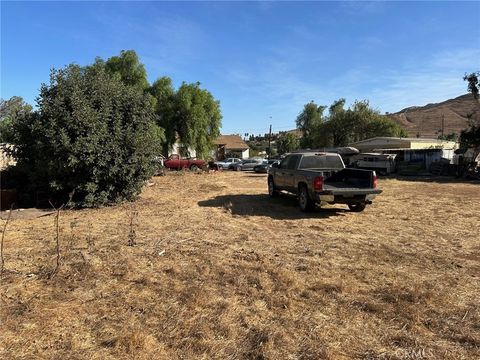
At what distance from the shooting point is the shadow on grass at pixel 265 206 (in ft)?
38.1

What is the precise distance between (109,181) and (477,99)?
30444 mm

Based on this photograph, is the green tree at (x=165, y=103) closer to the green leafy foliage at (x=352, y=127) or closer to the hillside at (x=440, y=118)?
the green leafy foliage at (x=352, y=127)

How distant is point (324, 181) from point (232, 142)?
249 ft

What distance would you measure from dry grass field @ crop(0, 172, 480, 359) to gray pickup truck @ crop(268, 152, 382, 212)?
4.96 feet

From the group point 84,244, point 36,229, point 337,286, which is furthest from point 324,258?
point 36,229

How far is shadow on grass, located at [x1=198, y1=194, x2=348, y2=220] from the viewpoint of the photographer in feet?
38.1

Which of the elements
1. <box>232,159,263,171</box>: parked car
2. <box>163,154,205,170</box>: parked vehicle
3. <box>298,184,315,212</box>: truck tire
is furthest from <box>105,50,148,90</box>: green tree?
<box>298,184,315,212</box>: truck tire

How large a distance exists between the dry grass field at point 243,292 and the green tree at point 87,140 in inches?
131

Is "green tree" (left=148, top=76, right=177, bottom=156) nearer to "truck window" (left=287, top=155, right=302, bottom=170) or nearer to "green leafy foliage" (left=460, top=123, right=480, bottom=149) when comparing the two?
"green leafy foliage" (left=460, top=123, right=480, bottom=149)

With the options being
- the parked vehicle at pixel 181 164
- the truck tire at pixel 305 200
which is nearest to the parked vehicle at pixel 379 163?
the parked vehicle at pixel 181 164

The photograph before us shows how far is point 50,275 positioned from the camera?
5613 mm

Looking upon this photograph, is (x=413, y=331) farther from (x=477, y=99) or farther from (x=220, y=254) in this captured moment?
(x=477, y=99)

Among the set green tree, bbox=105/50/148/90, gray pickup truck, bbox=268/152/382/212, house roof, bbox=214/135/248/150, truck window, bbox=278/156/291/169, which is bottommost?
gray pickup truck, bbox=268/152/382/212

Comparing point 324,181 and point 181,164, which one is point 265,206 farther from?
point 181,164
